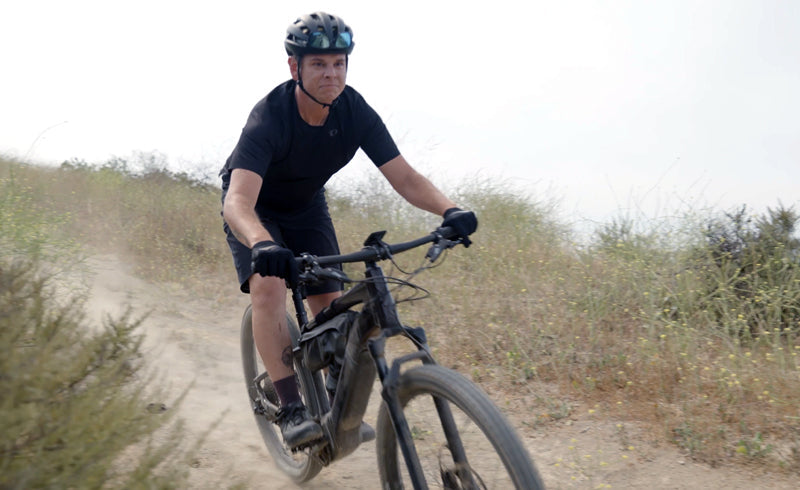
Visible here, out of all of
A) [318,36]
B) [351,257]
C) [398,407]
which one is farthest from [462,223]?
[318,36]

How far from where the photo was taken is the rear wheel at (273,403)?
140 inches

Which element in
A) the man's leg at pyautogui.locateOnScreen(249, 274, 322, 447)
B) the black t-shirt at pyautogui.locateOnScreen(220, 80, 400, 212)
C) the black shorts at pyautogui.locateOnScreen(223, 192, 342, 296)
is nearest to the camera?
the black t-shirt at pyautogui.locateOnScreen(220, 80, 400, 212)

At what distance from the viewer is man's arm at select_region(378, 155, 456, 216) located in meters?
3.29

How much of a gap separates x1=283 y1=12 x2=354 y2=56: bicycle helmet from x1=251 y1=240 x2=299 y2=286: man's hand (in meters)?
1.14

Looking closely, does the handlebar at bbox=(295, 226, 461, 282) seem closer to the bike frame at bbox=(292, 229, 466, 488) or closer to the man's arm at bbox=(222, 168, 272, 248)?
the bike frame at bbox=(292, 229, 466, 488)

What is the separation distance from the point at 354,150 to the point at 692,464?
8.01ft

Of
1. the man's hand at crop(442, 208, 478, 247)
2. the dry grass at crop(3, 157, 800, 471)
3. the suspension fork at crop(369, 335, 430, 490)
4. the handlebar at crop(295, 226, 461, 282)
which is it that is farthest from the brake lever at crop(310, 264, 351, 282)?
the dry grass at crop(3, 157, 800, 471)

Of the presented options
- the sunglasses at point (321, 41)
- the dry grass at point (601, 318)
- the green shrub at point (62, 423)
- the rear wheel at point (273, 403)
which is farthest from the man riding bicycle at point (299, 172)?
the dry grass at point (601, 318)

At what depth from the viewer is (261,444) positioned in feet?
14.2

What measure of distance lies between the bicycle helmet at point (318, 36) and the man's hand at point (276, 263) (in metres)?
1.14

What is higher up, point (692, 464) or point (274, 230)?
point (274, 230)

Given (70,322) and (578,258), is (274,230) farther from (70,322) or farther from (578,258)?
(578,258)

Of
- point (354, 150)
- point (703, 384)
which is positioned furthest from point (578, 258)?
point (354, 150)

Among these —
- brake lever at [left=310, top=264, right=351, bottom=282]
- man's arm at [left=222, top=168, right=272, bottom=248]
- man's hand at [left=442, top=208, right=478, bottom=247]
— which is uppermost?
man's arm at [left=222, top=168, right=272, bottom=248]
